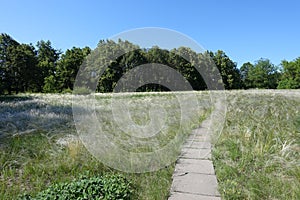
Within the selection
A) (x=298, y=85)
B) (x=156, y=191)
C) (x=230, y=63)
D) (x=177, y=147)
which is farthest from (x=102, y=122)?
(x=298, y=85)

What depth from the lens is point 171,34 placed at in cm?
432

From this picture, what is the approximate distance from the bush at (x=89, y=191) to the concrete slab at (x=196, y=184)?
0.59 meters

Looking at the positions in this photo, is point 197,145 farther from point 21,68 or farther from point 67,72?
point 67,72

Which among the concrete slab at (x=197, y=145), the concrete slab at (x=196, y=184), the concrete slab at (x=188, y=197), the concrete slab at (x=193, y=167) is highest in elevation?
the concrete slab at (x=197, y=145)

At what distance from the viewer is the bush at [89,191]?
6.84 feet

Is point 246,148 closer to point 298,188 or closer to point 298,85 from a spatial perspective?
point 298,188

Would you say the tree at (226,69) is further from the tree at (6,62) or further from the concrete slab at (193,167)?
the concrete slab at (193,167)

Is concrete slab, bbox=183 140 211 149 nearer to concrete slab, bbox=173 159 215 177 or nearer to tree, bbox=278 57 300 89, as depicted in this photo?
concrete slab, bbox=173 159 215 177

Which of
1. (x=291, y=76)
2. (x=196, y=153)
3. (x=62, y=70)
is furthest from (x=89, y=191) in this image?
(x=291, y=76)

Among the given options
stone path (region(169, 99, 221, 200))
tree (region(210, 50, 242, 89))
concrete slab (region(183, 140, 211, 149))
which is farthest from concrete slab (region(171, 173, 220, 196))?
tree (region(210, 50, 242, 89))

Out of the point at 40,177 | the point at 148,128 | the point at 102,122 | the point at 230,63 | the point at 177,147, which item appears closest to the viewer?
the point at 40,177

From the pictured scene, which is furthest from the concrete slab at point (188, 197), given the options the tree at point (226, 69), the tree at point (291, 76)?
the tree at point (291, 76)

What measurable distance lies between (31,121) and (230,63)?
40.1m

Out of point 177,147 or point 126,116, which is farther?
point 126,116
